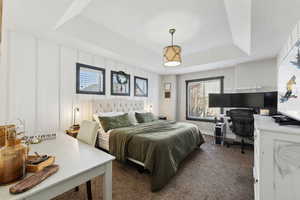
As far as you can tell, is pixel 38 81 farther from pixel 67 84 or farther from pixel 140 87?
pixel 140 87

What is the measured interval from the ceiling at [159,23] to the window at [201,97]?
1.19 m

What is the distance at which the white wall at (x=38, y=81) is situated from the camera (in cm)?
229

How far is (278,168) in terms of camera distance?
980 millimetres

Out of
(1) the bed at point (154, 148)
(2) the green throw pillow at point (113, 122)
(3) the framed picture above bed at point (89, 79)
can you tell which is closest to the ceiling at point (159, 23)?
(3) the framed picture above bed at point (89, 79)

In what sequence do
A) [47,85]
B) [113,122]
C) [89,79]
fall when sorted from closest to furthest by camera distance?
[47,85] → [113,122] → [89,79]

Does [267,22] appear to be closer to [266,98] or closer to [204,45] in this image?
[204,45]

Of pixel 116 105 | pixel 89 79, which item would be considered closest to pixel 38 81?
pixel 89 79

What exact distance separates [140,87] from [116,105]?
130cm

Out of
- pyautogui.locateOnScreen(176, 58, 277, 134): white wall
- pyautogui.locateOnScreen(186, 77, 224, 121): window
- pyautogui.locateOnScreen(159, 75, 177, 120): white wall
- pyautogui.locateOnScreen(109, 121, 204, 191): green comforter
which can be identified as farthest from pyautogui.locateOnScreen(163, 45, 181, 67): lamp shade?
pyautogui.locateOnScreen(159, 75, 177, 120): white wall

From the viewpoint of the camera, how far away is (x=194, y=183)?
2014 millimetres

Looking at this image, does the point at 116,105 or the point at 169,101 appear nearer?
the point at 116,105

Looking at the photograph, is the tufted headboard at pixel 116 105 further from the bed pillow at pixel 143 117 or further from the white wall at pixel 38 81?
the bed pillow at pixel 143 117

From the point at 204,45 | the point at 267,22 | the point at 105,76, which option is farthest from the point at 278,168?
the point at 105,76

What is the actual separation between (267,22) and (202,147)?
9.69 ft
